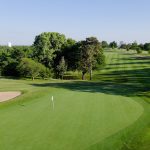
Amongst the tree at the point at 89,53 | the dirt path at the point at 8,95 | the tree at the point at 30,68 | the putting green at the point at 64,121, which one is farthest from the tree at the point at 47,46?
the putting green at the point at 64,121

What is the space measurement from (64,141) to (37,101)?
13.3 meters

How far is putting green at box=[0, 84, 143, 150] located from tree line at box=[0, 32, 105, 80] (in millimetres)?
40340

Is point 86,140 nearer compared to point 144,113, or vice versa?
point 86,140

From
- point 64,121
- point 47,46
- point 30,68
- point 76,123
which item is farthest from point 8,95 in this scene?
point 47,46

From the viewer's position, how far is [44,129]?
19422 millimetres

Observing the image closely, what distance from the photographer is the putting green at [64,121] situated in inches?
670

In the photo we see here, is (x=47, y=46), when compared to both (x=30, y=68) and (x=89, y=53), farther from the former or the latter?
(x=30, y=68)

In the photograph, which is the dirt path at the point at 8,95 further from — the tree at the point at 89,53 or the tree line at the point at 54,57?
the tree at the point at 89,53

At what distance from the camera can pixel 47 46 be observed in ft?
262

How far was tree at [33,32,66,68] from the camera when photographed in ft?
259

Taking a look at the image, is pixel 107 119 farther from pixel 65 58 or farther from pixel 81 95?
pixel 65 58

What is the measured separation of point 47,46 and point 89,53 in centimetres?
1289

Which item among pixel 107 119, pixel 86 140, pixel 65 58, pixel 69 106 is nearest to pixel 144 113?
pixel 107 119

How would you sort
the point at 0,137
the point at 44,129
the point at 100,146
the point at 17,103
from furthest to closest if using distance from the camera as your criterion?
1. the point at 17,103
2. the point at 44,129
3. the point at 0,137
4. the point at 100,146
